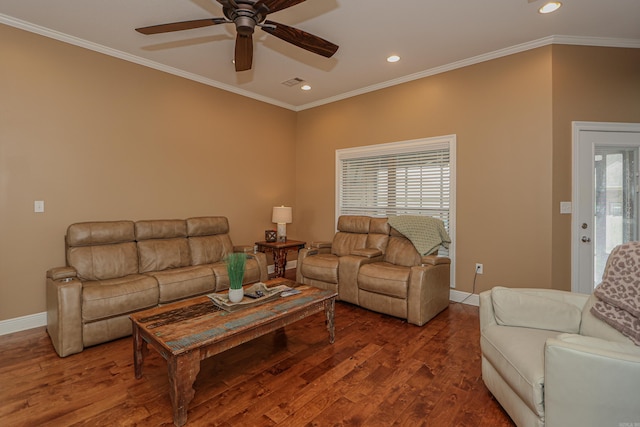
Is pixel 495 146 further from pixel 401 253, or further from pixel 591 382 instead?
pixel 591 382

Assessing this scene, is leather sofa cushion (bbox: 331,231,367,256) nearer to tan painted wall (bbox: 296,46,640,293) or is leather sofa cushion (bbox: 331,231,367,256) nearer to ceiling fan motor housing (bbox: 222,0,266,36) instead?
tan painted wall (bbox: 296,46,640,293)

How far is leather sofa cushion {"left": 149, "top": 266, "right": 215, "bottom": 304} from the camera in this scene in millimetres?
3076

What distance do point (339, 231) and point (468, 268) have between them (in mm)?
1766

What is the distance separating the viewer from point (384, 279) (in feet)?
10.9

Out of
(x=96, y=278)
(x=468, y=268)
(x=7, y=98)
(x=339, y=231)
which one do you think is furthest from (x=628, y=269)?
(x=7, y=98)

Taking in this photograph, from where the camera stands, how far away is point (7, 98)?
9.56 feet

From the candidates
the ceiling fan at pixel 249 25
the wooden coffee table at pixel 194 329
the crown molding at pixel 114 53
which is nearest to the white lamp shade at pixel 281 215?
the crown molding at pixel 114 53

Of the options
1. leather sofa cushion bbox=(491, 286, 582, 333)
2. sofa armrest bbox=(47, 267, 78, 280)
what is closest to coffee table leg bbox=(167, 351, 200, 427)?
sofa armrest bbox=(47, 267, 78, 280)

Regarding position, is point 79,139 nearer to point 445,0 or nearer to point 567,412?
point 445,0

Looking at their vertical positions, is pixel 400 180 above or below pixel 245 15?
below

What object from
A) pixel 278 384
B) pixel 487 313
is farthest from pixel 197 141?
pixel 487 313

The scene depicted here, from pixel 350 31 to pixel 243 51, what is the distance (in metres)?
1.18

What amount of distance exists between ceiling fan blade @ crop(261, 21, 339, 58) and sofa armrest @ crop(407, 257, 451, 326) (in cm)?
225

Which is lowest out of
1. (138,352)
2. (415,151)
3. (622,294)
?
(138,352)
